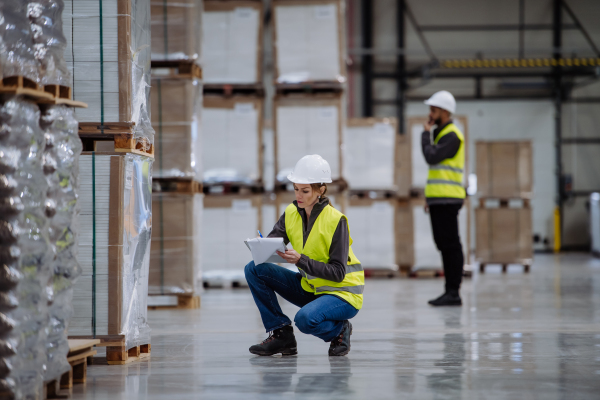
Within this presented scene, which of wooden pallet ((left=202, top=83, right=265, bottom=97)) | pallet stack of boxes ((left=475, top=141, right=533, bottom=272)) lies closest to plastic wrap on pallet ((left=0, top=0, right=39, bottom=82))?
wooden pallet ((left=202, top=83, right=265, bottom=97))

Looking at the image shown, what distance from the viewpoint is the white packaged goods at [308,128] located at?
7711 mm

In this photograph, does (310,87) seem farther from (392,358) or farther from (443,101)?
(392,358)

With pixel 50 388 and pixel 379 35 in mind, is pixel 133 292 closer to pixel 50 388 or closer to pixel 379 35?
pixel 50 388

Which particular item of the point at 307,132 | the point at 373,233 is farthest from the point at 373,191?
the point at 307,132

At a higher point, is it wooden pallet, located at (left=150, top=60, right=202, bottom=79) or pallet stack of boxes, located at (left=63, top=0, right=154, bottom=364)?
wooden pallet, located at (left=150, top=60, right=202, bottom=79)

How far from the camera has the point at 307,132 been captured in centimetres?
773

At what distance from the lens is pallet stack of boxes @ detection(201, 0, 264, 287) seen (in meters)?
7.59

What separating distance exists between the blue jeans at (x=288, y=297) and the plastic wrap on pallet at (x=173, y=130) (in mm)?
2515

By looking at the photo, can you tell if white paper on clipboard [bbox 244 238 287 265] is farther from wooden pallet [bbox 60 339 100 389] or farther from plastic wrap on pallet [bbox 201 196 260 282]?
plastic wrap on pallet [bbox 201 196 260 282]

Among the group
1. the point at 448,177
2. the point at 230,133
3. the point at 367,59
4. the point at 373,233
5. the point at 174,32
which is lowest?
the point at 373,233

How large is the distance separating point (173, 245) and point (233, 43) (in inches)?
108

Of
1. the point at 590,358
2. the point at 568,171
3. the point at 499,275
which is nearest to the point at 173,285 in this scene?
the point at 590,358

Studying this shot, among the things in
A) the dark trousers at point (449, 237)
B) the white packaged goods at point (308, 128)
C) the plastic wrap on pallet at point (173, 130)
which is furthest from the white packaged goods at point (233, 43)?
the dark trousers at point (449, 237)

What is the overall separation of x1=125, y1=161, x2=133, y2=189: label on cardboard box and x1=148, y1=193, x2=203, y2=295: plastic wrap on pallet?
243cm
